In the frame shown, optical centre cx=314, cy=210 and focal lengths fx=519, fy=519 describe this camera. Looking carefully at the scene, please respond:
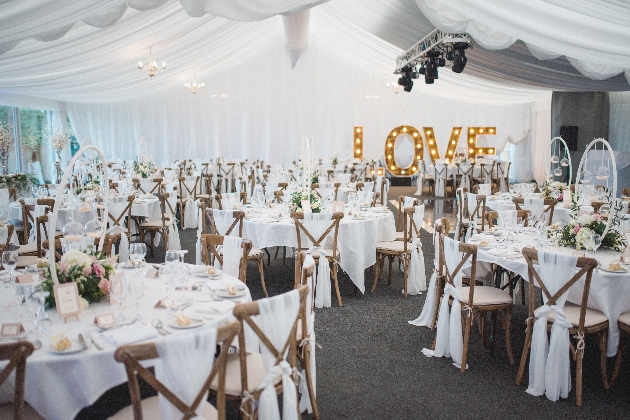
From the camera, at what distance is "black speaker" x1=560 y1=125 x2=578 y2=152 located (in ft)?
43.0

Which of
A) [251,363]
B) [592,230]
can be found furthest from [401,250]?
[251,363]

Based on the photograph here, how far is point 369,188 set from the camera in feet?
33.0

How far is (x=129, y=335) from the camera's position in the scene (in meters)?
2.41

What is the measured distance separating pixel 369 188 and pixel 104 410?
7468 millimetres

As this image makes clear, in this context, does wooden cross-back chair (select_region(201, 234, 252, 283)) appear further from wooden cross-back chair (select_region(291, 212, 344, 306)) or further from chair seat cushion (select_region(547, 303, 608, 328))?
chair seat cushion (select_region(547, 303, 608, 328))

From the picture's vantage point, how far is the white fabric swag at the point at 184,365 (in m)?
1.96

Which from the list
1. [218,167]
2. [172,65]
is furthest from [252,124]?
[172,65]

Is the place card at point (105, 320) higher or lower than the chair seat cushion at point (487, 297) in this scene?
higher

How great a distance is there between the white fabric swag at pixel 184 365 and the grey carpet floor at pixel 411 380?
3.80ft

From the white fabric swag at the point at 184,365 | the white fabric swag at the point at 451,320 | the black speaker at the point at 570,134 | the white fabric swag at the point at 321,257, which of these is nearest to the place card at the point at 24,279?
the white fabric swag at the point at 184,365

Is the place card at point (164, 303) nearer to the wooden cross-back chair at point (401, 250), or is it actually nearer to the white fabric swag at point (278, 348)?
the white fabric swag at point (278, 348)

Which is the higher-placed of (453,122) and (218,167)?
(453,122)

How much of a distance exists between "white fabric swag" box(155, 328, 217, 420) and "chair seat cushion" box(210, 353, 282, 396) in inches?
15.1

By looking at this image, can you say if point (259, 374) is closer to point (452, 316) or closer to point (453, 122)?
point (452, 316)
